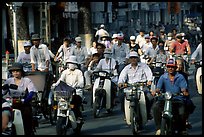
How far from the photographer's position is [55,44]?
3369 cm

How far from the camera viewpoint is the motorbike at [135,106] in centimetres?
1213

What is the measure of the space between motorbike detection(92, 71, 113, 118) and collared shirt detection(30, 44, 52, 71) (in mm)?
1798

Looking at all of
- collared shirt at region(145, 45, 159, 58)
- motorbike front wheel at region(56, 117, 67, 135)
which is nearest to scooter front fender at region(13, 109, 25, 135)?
motorbike front wheel at region(56, 117, 67, 135)

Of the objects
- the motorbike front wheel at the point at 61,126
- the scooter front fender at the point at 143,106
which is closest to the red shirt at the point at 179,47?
the scooter front fender at the point at 143,106

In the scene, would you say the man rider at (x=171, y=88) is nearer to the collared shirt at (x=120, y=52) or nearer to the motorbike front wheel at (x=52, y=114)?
the motorbike front wheel at (x=52, y=114)

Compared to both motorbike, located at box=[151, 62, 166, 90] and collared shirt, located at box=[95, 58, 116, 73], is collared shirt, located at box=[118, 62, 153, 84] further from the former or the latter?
motorbike, located at box=[151, 62, 166, 90]

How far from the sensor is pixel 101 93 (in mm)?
14961

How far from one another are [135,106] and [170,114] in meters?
1.29

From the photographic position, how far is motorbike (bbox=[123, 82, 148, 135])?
1213 cm

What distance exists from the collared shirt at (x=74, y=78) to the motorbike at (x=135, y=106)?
994 mm

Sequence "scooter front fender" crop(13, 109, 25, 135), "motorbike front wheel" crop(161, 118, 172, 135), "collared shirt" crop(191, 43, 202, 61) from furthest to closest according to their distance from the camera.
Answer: "collared shirt" crop(191, 43, 202, 61), "motorbike front wheel" crop(161, 118, 172, 135), "scooter front fender" crop(13, 109, 25, 135)

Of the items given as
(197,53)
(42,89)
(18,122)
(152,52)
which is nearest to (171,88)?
(18,122)

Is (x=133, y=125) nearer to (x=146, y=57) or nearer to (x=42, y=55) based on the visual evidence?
(x=42, y=55)

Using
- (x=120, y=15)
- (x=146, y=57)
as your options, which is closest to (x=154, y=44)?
(x=146, y=57)
